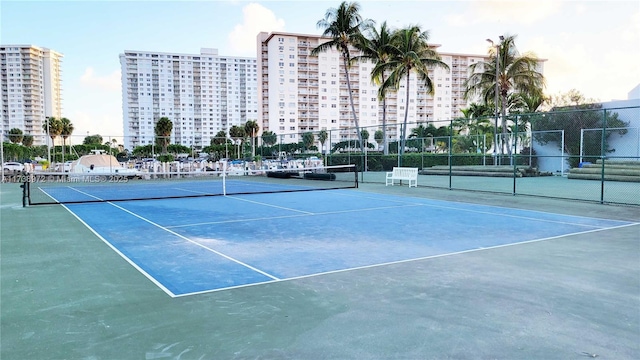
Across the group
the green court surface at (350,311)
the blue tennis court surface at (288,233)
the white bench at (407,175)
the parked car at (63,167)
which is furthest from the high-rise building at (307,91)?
the green court surface at (350,311)

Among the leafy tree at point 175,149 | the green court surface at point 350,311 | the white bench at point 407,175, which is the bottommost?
the green court surface at point 350,311

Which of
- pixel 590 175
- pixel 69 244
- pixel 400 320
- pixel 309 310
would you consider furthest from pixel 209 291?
pixel 590 175

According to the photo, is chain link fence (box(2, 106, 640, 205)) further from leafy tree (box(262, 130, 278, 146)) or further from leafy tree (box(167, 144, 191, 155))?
leafy tree (box(167, 144, 191, 155))

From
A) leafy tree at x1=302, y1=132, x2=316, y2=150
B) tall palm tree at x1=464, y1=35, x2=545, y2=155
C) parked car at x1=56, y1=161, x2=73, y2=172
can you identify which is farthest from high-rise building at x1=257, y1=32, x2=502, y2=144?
parked car at x1=56, y1=161, x2=73, y2=172

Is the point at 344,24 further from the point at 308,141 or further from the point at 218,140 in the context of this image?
the point at 218,140

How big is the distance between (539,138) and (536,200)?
20.3 meters

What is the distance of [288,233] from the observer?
8570 mm

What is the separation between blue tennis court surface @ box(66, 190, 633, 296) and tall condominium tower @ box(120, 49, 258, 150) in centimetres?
13146

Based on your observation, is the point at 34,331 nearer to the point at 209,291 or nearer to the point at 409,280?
the point at 209,291

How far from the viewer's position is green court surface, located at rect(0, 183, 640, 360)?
341 centimetres

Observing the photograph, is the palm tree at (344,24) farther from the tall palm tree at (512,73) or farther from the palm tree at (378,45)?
the tall palm tree at (512,73)

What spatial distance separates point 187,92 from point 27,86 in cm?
→ 4750

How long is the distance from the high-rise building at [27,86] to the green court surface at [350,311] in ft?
492

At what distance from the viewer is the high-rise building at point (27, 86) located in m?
136
